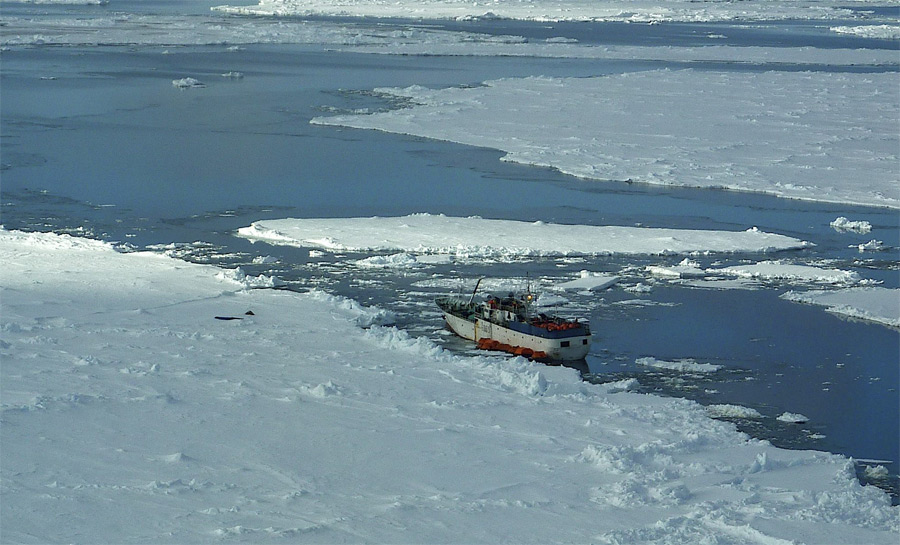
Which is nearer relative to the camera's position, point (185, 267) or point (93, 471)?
point (93, 471)

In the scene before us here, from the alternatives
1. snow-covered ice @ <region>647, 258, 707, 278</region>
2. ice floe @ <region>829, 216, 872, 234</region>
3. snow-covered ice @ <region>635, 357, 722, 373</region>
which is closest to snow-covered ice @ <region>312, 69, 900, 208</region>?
ice floe @ <region>829, 216, 872, 234</region>

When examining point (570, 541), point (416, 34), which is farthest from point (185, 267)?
point (416, 34)

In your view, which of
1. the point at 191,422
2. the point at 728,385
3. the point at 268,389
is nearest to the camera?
the point at 191,422

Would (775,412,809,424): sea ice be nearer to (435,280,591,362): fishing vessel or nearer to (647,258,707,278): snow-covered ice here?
(435,280,591,362): fishing vessel

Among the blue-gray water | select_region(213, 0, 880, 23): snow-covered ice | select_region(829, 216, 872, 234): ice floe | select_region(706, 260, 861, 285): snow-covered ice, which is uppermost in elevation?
select_region(213, 0, 880, 23): snow-covered ice

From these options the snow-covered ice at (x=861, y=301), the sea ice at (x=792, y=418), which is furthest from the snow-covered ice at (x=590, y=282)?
the sea ice at (x=792, y=418)

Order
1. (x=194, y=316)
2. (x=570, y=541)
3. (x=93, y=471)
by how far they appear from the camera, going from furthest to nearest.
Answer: (x=194, y=316) → (x=93, y=471) → (x=570, y=541)

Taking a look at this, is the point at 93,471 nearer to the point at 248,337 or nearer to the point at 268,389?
the point at 268,389
